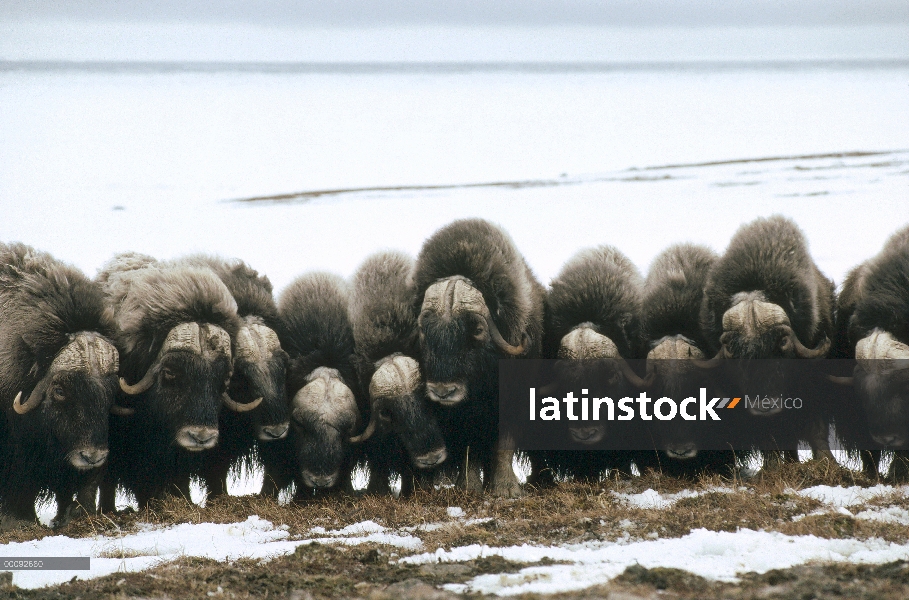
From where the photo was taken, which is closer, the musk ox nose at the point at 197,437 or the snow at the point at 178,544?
the snow at the point at 178,544

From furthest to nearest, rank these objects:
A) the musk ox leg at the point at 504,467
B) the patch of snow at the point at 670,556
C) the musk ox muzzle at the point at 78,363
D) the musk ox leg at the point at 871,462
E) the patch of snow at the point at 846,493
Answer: the musk ox leg at the point at 504,467 < the musk ox leg at the point at 871,462 < the musk ox muzzle at the point at 78,363 < the patch of snow at the point at 846,493 < the patch of snow at the point at 670,556

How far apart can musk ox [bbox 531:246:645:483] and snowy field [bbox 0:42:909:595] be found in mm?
2062

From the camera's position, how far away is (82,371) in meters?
4.50

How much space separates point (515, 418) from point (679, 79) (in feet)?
22.0

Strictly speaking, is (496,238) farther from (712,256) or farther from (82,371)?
(82,371)

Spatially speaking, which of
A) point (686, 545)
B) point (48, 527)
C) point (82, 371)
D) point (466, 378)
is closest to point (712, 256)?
point (466, 378)

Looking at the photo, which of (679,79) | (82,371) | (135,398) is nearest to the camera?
(82,371)

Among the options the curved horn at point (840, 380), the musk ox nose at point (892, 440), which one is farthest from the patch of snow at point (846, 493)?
the curved horn at point (840, 380)

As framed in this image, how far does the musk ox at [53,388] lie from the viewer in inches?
176

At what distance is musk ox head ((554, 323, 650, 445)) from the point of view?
485cm

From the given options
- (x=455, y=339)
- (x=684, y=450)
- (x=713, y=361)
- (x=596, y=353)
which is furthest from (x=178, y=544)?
(x=713, y=361)

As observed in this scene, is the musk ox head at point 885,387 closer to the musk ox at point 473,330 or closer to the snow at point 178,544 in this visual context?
the musk ox at point 473,330

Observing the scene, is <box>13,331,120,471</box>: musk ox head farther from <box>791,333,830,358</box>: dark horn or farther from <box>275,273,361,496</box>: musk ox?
<box>791,333,830,358</box>: dark horn

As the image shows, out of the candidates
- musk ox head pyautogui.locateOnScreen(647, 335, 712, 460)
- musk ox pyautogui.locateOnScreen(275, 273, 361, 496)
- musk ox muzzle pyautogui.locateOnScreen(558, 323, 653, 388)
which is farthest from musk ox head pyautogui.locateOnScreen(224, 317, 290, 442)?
musk ox head pyautogui.locateOnScreen(647, 335, 712, 460)
